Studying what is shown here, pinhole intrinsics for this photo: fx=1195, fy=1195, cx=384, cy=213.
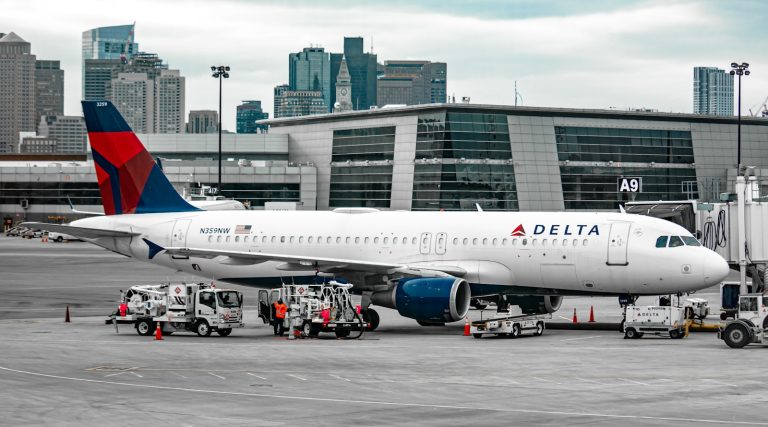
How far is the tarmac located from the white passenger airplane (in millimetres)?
2110

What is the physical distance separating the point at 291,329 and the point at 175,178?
114286 millimetres

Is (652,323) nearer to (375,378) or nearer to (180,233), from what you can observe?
(375,378)

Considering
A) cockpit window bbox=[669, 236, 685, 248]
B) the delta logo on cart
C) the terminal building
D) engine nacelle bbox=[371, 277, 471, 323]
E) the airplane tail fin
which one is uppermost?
the terminal building

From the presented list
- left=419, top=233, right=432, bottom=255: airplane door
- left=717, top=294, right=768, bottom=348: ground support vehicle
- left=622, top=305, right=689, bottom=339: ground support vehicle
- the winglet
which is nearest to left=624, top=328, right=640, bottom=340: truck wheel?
left=622, top=305, right=689, bottom=339: ground support vehicle

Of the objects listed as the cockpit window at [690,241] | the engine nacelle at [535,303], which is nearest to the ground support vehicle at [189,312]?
the engine nacelle at [535,303]

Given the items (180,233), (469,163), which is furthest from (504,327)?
(469,163)

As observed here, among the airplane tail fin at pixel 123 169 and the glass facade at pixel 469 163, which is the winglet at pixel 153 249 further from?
the glass facade at pixel 469 163

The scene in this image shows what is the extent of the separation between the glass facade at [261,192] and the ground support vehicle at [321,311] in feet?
373

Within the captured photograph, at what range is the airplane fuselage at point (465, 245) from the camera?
45.8 metres

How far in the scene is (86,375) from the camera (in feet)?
109

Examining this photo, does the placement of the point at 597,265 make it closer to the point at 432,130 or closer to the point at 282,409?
the point at 282,409

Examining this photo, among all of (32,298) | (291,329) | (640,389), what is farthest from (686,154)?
(640,389)

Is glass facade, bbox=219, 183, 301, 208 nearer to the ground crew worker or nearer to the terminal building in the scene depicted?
the terminal building

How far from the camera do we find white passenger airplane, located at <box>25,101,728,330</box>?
4581 cm
